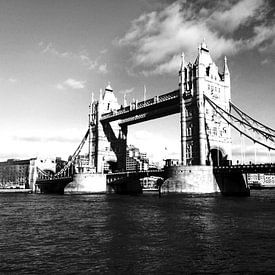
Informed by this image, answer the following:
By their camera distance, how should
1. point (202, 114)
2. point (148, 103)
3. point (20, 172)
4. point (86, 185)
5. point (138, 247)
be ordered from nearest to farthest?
point (138, 247) < point (202, 114) < point (148, 103) < point (86, 185) < point (20, 172)

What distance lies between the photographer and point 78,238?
23.2 m

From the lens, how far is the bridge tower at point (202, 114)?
282 feet

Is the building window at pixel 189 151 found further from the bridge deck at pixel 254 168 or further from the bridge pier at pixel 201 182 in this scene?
the bridge deck at pixel 254 168

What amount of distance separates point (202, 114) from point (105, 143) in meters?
46.8

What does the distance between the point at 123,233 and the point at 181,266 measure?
31.8 feet

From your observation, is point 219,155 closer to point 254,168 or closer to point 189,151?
point 189,151

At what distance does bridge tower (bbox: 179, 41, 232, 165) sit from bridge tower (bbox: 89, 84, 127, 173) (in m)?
38.4

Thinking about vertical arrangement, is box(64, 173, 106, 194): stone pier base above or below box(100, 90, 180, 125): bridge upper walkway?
below

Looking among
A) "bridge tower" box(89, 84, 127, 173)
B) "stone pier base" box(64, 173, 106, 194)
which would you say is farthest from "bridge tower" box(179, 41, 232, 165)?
"bridge tower" box(89, 84, 127, 173)

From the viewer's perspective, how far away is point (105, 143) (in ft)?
405

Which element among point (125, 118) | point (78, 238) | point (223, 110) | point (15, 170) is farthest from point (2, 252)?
point (15, 170)

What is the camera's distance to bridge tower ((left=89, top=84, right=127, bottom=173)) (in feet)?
400

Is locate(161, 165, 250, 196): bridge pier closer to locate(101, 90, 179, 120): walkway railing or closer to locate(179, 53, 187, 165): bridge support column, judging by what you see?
locate(179, 53, 187, 165): bridge support column

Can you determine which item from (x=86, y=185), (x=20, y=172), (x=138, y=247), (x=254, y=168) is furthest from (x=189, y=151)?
(x=20, y=172)
